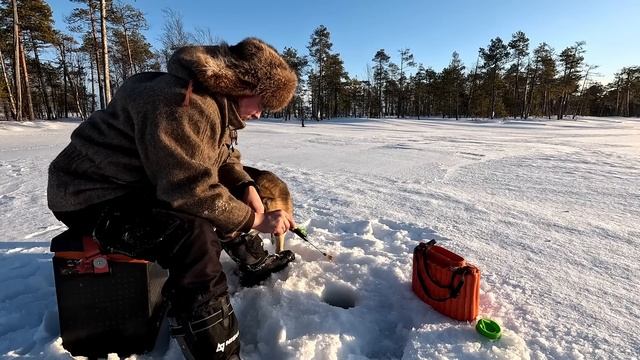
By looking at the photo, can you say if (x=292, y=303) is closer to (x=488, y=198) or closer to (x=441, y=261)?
(x=441, y=261)

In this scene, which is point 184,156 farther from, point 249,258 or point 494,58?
point 494,58

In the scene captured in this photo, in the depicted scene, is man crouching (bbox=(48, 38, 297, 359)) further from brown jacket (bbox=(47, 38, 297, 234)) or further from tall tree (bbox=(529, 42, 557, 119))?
tall tree (bbox=(529, 42, 557, 119))

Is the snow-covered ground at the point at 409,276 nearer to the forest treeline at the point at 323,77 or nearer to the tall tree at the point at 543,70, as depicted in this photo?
the forest treeline at the point at 323,77

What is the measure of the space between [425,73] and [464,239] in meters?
50.3

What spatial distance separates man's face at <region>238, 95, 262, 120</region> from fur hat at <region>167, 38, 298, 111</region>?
0.03m

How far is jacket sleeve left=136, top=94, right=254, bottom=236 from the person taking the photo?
1.25 metres

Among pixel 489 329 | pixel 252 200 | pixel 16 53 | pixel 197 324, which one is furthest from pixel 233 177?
pixel 16 53

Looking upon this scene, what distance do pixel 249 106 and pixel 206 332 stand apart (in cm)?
93

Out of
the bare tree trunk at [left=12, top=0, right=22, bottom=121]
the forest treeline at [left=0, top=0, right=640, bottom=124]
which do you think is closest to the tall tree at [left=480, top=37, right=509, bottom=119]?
the forest treeline at [left=0, top=0, right=640, bottom=124]

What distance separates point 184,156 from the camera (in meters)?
1.27

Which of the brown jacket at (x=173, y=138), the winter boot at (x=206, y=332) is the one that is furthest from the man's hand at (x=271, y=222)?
the winter boot at (x=206, y=332)

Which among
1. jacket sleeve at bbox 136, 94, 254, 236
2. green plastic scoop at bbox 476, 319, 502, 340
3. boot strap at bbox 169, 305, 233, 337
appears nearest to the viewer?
jacket sleeve at bbox 136, 94, 254, 236

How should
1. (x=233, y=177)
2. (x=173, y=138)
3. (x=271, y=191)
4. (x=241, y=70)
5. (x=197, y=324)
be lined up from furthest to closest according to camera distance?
(x=271, y=191), (x=233, y=177), (x=241, y=70), (x=197, y=324), (x=173, y=138)

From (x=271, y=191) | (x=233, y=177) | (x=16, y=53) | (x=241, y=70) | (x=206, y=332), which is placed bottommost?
(x=206, y=332)
